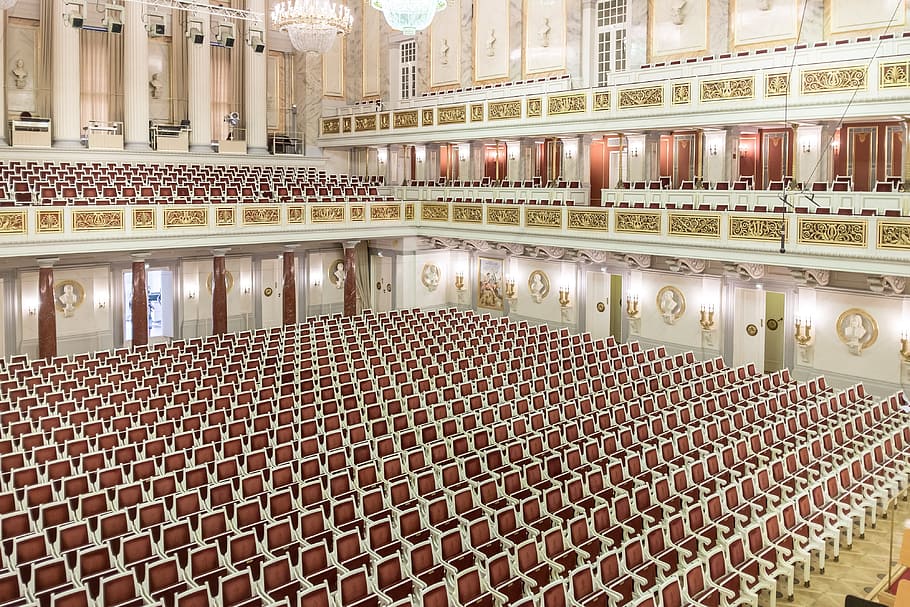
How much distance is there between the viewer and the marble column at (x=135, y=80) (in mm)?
19656

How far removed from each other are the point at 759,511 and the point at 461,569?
320cm

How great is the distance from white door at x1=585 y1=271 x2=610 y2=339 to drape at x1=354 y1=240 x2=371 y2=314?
6.98m

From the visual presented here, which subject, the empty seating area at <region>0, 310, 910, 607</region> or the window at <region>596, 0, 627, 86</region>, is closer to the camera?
the empty seating area at <region>0, 310, 910, 607</region>

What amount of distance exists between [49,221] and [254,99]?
9.80m

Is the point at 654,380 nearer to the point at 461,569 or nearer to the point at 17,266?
the point at 461,569

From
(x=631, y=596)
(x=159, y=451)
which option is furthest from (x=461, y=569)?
(x=159, y=451)

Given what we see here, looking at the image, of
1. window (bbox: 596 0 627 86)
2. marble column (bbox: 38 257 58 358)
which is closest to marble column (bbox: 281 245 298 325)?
marble column (bbox: 38 257 58 358)

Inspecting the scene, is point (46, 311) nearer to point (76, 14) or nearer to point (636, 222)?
point (76, 14)

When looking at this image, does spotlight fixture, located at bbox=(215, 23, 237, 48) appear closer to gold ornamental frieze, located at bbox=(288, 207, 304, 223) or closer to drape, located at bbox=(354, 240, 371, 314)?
gold ornamental frieze, located at bbox=(288, 207, 304, 223)

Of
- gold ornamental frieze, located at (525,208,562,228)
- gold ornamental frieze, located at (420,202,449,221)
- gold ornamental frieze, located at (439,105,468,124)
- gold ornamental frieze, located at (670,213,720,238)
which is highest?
gold ornamental frieze, located at (439,105,468,124)

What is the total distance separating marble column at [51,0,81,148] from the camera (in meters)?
19.0

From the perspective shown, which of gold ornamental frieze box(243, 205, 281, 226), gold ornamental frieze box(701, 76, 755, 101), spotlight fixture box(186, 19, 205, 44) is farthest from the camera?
spotlight fixture box(186, 19, 205, 44)

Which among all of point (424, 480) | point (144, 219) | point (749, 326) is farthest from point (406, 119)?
point (424, 480)

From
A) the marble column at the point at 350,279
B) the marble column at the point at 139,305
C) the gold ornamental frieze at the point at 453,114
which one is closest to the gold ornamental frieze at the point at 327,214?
the marble column at the point at 350,279
